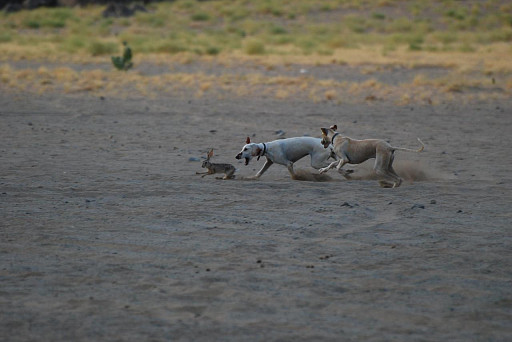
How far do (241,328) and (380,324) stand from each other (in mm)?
1005

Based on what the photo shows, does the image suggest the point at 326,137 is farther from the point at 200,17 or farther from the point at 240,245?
the point at 200,17

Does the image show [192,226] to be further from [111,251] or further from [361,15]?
[361,15]

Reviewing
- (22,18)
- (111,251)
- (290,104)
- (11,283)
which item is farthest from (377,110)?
(22,18)

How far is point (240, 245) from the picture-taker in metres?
7.71

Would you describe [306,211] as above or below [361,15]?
below

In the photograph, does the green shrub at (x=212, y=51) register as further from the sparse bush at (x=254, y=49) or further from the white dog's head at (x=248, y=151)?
the white dog's head at (x=248, y=151)

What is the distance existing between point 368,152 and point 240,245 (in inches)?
132

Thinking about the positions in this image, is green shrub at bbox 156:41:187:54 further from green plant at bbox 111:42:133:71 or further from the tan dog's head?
the tan dog's head

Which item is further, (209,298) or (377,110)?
(377,110)

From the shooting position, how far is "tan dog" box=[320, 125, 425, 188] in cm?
1033

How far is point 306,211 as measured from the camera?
9156 millimetres

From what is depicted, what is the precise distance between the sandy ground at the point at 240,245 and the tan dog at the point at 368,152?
268mm

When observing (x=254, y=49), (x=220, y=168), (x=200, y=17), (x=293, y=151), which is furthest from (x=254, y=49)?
(x=220, y=168)

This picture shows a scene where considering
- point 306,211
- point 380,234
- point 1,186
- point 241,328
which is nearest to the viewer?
point 241,328
